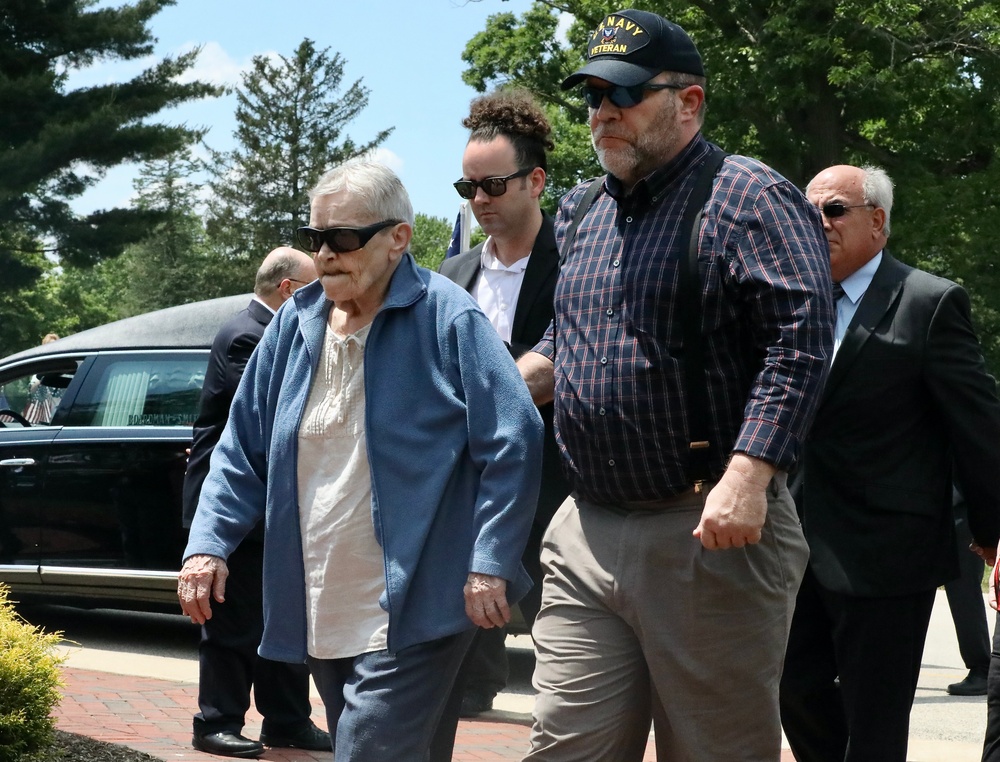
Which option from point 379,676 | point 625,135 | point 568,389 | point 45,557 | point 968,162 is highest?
point 968,162

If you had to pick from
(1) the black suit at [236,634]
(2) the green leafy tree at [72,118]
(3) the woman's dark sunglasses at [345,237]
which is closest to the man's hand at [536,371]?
(3) the woman's dark sunglasses at [345,237]

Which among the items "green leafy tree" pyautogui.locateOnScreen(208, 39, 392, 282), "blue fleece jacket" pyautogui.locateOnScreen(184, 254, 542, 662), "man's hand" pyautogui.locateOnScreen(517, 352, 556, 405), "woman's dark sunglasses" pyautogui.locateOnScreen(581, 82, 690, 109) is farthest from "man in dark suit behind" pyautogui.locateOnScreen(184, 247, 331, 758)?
"green leafy tree" pyautogui.locateOnScreen(208, 39, 392, 282)

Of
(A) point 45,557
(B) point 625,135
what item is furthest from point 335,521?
(A) point 45,557

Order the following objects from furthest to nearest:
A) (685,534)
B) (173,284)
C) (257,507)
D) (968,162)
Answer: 1. (173,284)
2. (968,162)
3. (257,507)
4. (685,534)

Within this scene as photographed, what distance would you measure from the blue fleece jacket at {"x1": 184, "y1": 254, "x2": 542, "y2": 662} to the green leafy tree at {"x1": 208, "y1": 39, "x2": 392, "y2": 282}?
58.6 metres

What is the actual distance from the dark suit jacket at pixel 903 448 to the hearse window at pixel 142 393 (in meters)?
4.89

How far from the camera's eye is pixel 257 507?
3703 mm

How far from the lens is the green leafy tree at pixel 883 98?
22.3 metres

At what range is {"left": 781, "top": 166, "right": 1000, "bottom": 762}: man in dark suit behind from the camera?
14.0ft

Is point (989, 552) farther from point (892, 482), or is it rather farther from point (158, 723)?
point (158, 723)

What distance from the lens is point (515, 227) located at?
502 centimetres

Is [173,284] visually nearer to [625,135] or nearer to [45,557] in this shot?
[45,557]

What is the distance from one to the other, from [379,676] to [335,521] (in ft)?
1.26

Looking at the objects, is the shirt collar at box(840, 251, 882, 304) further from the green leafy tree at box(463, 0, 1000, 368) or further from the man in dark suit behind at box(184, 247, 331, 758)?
the green leafy tree at box(463, 0, 1000, 368)
